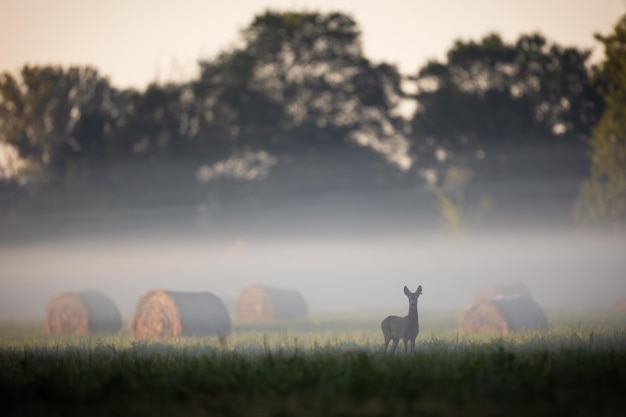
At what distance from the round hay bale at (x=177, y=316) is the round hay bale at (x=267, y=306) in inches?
346

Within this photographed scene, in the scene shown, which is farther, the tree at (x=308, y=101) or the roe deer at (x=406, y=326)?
the tree at (x=308, y=101)

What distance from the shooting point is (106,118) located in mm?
74750

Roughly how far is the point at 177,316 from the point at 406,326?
1309 centimetres

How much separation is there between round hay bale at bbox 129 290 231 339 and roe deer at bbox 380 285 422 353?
11.9m

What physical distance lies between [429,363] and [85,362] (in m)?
5.15

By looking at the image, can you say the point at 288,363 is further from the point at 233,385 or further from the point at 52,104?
the point at 52,104

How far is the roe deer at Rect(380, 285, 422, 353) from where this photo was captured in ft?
65.0

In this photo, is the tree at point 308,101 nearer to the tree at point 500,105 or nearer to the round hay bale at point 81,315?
the tree at point 500,105

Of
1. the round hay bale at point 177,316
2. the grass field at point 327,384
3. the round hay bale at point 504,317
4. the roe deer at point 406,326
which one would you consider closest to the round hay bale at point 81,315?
the round hay bale at point 177,316

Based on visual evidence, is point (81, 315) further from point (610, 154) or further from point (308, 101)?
point (308, 101)

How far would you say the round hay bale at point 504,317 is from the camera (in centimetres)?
3143

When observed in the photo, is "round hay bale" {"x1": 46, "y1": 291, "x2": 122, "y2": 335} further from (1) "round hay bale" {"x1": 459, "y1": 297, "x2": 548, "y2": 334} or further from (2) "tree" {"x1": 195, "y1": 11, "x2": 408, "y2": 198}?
(2) "tree" {"x1": 195, "y1": 11, "x2": 408, "y2": 198}

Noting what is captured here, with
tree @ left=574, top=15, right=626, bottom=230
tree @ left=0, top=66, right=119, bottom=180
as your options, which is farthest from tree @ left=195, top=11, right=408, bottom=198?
tree @ left=574, top=15, right=626, bottom=230

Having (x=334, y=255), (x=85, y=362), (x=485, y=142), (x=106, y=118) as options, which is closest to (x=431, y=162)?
(x=485, y=142)
